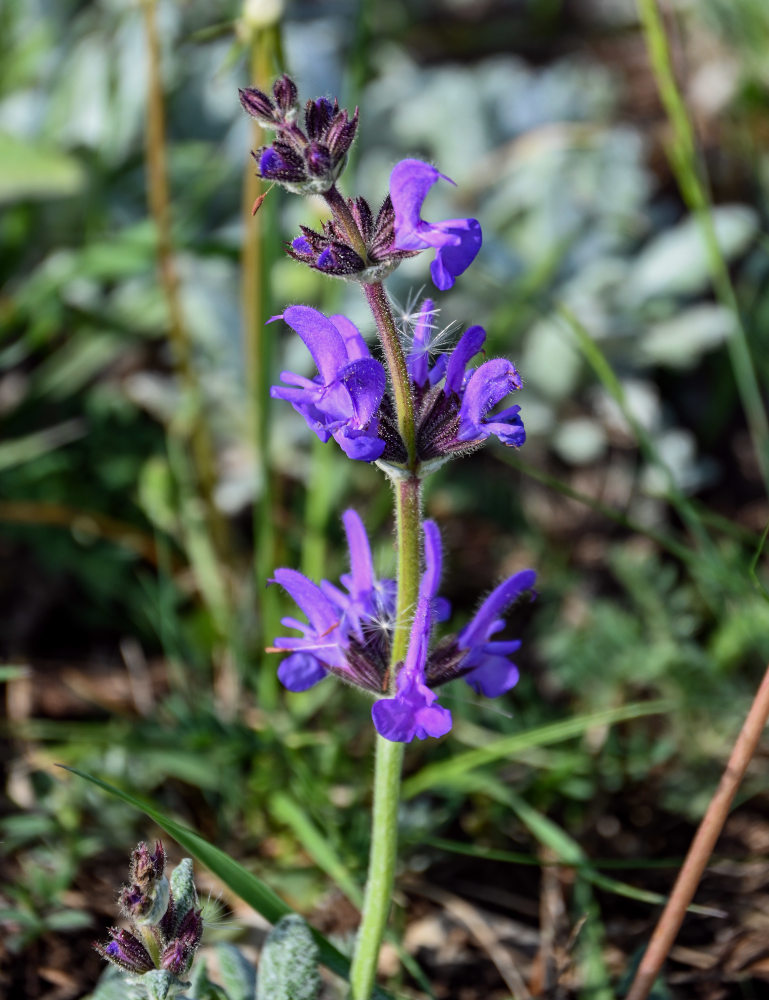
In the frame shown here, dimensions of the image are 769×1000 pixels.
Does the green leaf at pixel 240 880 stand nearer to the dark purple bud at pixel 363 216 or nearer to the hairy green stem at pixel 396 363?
the hairy green stem at pixel 396 363

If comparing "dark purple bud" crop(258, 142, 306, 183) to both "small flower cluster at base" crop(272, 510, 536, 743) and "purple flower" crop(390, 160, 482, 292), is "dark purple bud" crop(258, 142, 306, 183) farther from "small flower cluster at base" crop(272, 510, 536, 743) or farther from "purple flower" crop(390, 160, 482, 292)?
"small flower cluster at base" crop(272, 510, 536, 743)

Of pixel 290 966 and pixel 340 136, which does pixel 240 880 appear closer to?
pixel 290 966

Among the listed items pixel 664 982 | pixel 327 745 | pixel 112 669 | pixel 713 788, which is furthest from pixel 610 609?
pixel 112 669

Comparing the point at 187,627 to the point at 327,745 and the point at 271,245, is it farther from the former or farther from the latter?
the point at 271,245

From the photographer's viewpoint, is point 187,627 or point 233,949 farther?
point 187,627

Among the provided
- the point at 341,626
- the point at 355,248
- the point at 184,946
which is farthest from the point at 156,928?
the point at 355,248

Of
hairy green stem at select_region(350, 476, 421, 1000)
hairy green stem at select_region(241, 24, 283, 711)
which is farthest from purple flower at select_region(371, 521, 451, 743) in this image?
hairy green stem at select_region(241, 24, 283, 711)

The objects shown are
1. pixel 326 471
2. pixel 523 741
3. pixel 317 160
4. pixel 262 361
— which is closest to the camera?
pixel 317 160
